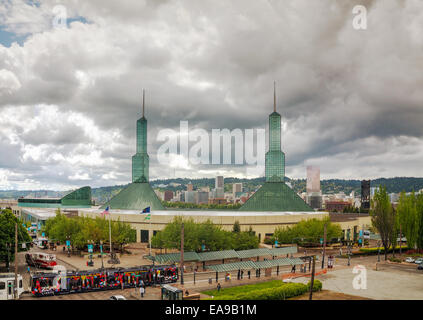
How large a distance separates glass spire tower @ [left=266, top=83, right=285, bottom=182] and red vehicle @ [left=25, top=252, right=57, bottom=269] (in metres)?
64.2

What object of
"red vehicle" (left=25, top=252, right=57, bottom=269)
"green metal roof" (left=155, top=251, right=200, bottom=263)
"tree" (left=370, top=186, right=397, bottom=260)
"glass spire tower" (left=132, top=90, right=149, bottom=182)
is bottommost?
"red vehicle" (left=25, top=252, right=57, bottom=269)

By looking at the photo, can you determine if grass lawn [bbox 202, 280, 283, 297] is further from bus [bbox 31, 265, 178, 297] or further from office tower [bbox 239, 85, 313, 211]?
office tower [bbox 239, 85, 313, 211]

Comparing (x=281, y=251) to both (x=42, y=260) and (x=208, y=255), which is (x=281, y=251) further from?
(x=42, y=260)

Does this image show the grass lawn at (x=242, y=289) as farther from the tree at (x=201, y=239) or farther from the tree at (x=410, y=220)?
the tree at (x=410, y=220)

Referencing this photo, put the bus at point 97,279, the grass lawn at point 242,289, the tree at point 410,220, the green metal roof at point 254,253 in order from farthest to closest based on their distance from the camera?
the tree at point 410,220 → the green metal roof at point 254,253 → the grass lawn at point 242,289 → the bus at point 97,279

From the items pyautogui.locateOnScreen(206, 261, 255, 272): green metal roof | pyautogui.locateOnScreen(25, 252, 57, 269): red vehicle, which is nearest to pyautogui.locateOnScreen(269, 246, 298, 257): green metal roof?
pyautogui.locateOnScreen(206, 261, 255, 272): green metal roof

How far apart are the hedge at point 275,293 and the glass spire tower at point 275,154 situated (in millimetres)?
62690

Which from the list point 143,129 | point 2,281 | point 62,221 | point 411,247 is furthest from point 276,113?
point 2,281

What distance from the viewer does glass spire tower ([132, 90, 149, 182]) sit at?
4154 inches

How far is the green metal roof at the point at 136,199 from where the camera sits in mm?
97312

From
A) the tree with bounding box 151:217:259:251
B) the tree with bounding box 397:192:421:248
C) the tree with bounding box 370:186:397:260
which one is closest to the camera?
the tree with bounding box 151:217:259:251

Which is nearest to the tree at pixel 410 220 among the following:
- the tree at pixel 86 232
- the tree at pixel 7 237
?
the tree at pixel 86 232

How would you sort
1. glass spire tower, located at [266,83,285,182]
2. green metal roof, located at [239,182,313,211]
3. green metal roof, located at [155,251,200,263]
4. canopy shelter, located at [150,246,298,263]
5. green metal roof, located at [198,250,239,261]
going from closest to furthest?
1. green metal roof, located at [155,251,200,263]
2. canopy shelter, located at [150,246,298,263]
3. green metal roof, located at [198,250,239,261]
4. green metal roof, located at [239,182,313,211]
5. glass spire tower, located at [266,83,285,182]
